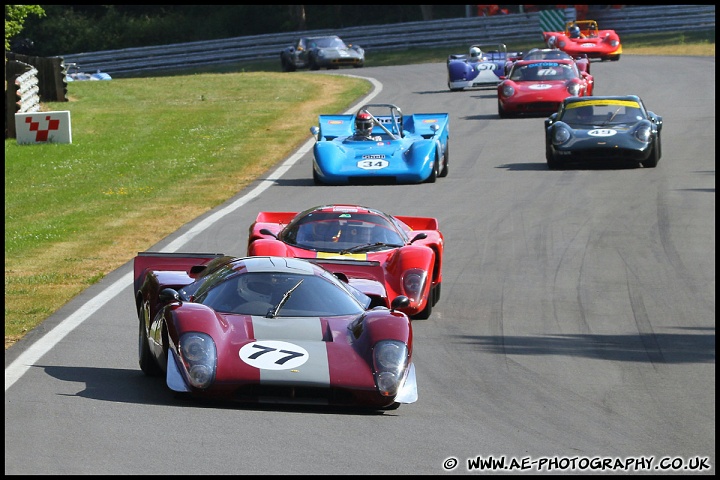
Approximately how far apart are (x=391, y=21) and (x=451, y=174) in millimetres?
43274

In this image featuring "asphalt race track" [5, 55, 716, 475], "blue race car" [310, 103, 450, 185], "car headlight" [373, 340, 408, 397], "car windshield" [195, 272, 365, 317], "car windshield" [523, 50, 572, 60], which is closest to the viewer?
"asphalt race track" [5, 55, 716, 475]

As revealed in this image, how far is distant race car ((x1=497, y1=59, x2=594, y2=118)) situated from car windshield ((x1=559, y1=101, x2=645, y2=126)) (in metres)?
6.18

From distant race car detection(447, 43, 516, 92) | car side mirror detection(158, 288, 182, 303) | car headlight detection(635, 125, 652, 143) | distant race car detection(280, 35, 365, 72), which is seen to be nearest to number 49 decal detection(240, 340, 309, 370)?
car side mirror detection(158, 288, 182, 303)

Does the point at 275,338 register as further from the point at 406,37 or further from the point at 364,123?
the point at 406,37

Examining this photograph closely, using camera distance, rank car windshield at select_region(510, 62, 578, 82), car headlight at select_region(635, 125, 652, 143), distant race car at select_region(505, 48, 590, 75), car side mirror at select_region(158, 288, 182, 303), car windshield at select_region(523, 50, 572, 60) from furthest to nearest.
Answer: car windshield at select_region(523, 50, 572, 60) → distant race car at select_region(505, 48, 590, 75) → car windshield at select_region(510, 62, 578, 82) → car headlight at select_region(635, 125, 652, 143) → car side mirror at select_region(158, 288, 182, 303)

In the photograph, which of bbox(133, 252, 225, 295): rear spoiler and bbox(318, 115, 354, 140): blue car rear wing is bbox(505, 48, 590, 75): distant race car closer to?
bbox(318, 115, 354, 140): blue car rear wing

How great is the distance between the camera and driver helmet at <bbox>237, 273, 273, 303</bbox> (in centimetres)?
970

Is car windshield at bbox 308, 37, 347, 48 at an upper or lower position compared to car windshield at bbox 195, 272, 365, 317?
upper

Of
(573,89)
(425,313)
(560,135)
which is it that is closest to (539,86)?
(573,89)

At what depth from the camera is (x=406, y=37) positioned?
54031 millimetres

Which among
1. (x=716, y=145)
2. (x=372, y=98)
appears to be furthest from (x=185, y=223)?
(x=372, y=98)

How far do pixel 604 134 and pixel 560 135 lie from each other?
0.77 metres

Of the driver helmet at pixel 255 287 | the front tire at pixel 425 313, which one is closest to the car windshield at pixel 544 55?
the front tire at pixel 425 313

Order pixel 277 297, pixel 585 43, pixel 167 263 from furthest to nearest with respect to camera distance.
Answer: pixel 585 43 → pixel 167 263 → pixel 277 297
